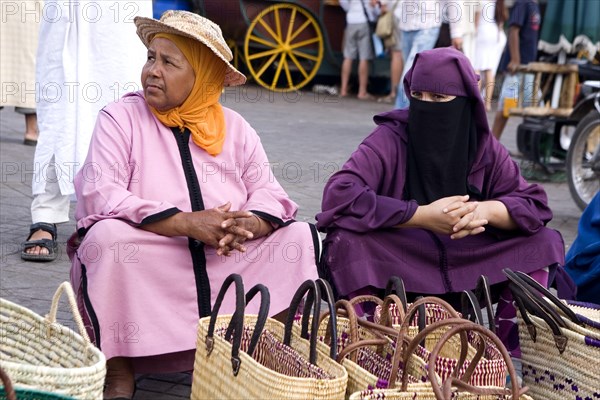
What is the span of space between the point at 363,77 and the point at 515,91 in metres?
4.06

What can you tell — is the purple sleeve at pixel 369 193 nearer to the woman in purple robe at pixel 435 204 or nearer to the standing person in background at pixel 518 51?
the woman in purple robe at pixel 435 204

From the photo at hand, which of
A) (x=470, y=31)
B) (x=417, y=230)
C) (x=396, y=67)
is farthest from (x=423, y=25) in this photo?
(x=417, y=230)

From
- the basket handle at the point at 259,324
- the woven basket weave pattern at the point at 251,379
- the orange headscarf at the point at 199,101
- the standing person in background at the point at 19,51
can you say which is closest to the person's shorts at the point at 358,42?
the standing person in background at the point at 19,51

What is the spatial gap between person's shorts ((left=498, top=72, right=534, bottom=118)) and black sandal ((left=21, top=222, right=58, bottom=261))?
206 inches

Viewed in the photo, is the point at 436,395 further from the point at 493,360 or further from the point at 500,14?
the point at 500,14

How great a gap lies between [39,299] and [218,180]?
1.20 m

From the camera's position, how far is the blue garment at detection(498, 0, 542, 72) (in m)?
10.6

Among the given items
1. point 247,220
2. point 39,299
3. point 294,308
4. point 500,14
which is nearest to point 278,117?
point 500,14

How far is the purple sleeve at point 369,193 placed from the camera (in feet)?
13.1

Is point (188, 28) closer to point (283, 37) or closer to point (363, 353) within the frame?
point (363, 353)

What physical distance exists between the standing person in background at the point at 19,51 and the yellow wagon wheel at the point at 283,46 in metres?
6.08

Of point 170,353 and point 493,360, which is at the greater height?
point 493,360

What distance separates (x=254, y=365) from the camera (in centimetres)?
275

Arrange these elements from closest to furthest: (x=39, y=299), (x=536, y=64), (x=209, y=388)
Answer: (x=209, y=388) → (x=39, y=299) → (x=536, y=64)
